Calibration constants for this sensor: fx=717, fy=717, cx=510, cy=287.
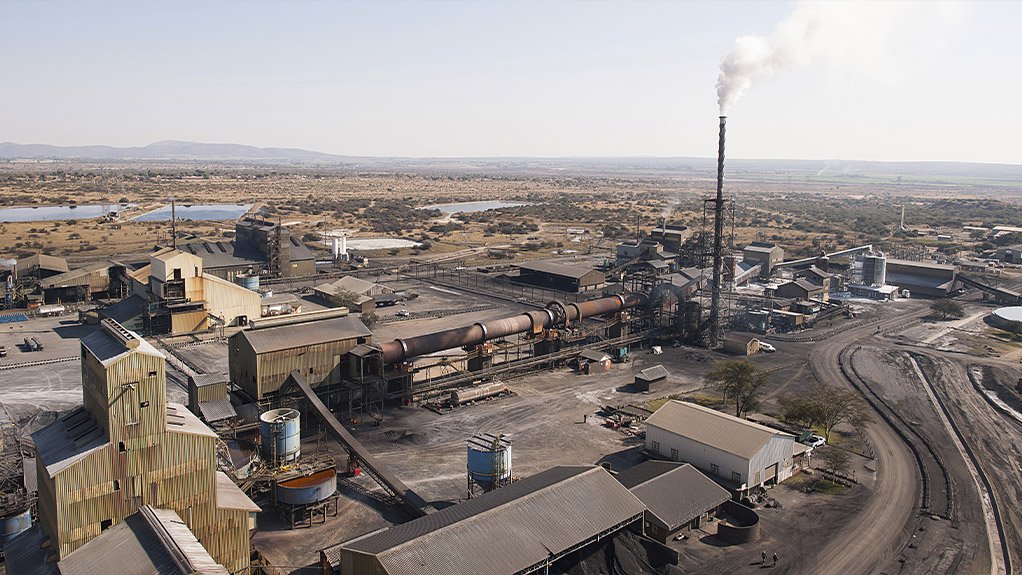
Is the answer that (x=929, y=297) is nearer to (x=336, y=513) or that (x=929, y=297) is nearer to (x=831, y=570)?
(x=831, y=570)

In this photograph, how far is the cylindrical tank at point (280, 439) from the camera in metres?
34.8

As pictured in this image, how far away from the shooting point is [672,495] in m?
32.2

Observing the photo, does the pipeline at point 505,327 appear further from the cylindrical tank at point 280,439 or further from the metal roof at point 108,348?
the metal roof at point 108,348

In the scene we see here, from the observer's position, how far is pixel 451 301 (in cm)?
7769

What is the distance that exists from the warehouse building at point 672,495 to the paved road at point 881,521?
15.7 ft

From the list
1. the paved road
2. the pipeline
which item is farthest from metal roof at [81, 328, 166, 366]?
the paved road

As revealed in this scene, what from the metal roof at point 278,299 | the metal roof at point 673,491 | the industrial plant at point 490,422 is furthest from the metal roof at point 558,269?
the metal roof at point 673,491

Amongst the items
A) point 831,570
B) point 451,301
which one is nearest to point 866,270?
point 451,301

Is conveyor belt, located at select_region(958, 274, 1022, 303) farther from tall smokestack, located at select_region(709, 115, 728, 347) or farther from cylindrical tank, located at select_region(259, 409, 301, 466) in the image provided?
cylindrical tank, located at select_region(259, 409, 301, 466)

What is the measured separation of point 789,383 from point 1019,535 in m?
22.7

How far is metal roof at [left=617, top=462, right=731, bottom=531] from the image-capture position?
3108 cm

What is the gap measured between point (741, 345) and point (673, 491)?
104 ft

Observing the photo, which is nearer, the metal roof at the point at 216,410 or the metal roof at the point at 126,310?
the metal roof at the point at 216,410

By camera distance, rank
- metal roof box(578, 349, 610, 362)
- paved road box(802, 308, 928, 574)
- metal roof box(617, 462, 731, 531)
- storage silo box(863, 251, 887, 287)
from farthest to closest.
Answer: storage silo box(863, 251, 887, 287) < metal roof box(578, 349, 610, 362) < metal roof box(617, 462, 731, 531) < paved road box(802, 308, 928, 574)
